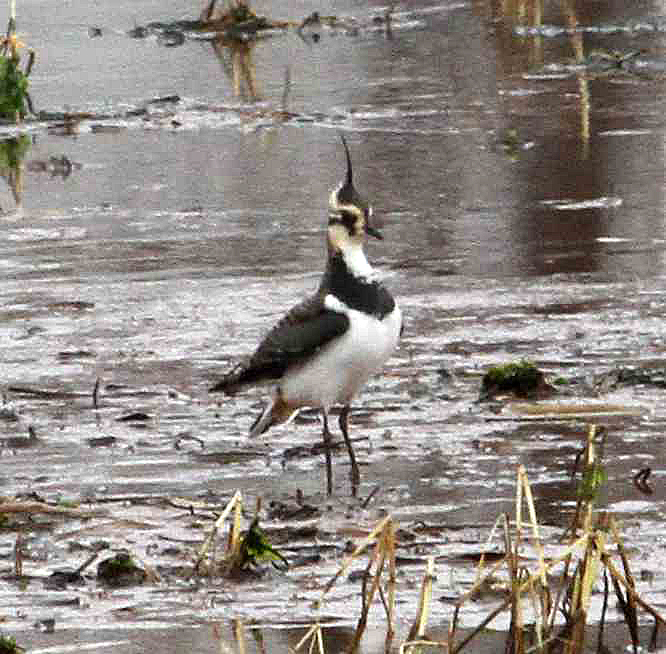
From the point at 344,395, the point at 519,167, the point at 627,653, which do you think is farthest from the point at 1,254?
the point at 627,653

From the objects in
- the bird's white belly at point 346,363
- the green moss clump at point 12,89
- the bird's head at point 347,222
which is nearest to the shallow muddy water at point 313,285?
the green moss clump at point 12,89

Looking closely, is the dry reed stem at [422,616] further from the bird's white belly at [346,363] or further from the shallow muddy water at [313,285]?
the bird's white belly at [346,363]

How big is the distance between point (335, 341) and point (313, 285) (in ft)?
10.2

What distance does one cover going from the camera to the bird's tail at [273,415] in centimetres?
902

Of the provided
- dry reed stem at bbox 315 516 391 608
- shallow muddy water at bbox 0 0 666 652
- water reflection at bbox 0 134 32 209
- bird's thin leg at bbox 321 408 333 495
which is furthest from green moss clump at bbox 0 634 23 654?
water reflection at bbox 0 134 32 209

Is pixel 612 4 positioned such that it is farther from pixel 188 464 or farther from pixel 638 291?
pixel 188 464

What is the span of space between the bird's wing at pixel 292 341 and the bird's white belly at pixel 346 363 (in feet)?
0.10

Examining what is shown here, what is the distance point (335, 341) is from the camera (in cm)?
877

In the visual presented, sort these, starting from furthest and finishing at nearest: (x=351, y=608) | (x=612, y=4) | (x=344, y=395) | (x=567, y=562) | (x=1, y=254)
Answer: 1. (x=612, y=4)
2. (x=1, y=254)
3. (x=344, y=395)
4. (x=351, y=608)
5. (x=567, y=562)

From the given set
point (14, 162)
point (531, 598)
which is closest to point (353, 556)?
point (531, 598)

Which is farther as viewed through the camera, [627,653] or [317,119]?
[317,119]

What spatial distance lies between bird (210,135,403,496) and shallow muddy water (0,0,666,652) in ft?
0.77

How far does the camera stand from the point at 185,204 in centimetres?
1404

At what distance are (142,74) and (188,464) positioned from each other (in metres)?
10.2
